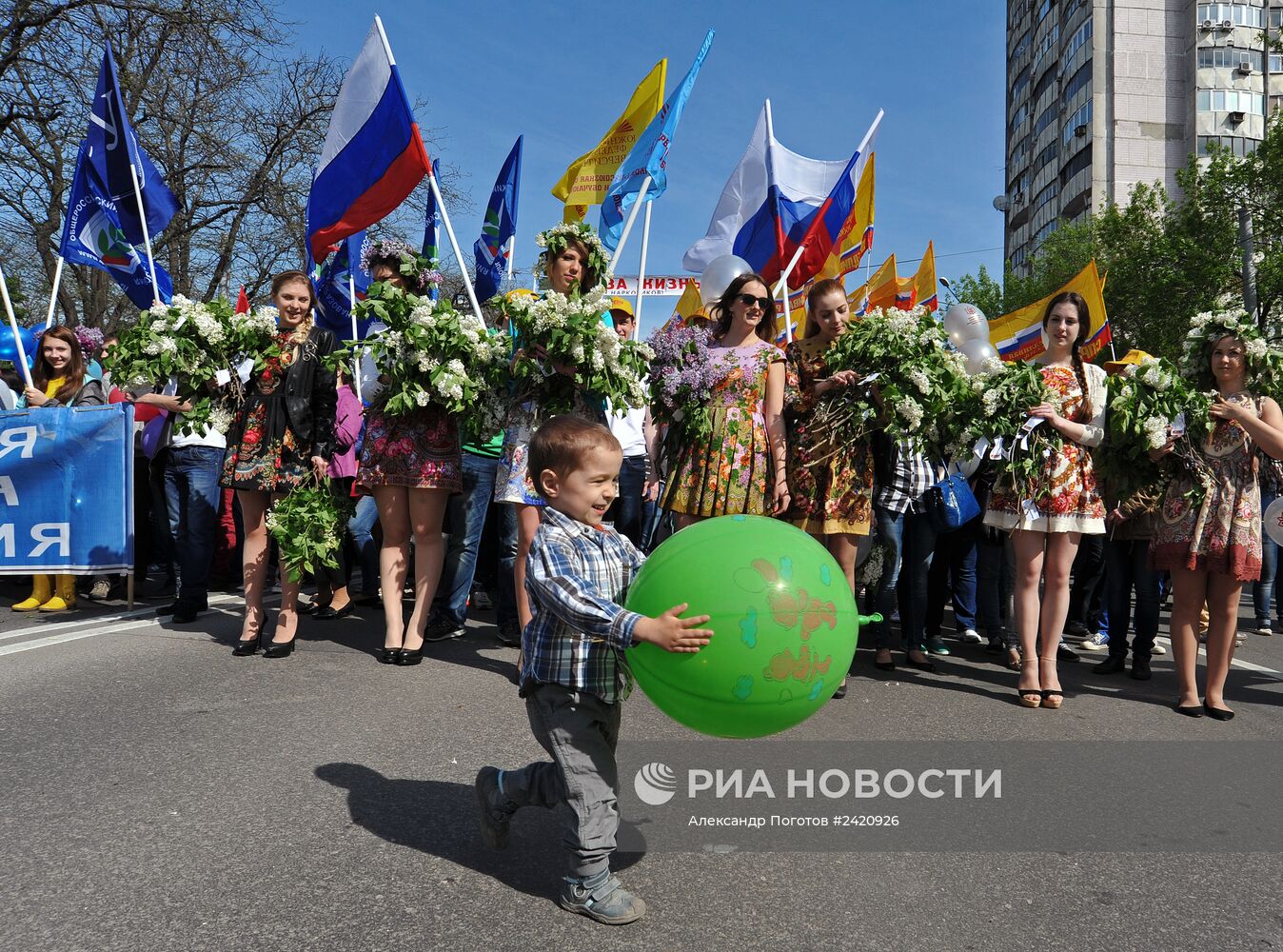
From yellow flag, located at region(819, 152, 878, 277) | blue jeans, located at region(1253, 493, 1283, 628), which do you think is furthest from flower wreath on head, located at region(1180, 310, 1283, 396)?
yellow flag, located at region(819, 152, 878, 277)

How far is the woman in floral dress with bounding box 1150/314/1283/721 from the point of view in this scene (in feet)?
17.4

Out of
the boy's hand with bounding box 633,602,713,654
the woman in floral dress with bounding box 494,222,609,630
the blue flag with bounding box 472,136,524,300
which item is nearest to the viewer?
the boy's hand with bounding box 633,602,713,654

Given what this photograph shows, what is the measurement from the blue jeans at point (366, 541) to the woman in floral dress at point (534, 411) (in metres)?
2.36

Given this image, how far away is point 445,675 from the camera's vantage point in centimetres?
548

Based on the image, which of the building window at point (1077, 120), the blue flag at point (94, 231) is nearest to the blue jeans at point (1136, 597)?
the blue flag at point (94, 231)

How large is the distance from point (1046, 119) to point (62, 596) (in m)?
76.0

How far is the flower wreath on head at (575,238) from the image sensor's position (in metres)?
5.68

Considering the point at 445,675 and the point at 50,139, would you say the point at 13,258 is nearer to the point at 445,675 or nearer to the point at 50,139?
the point at 50,139

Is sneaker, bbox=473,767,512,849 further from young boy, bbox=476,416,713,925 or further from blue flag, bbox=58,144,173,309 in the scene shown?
blue flag, bbox=58,144,173,309

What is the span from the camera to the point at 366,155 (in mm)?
7203

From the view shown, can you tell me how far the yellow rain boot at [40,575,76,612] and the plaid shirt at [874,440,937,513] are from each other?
6.22 m

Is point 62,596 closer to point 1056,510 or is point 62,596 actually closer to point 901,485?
point 901,485

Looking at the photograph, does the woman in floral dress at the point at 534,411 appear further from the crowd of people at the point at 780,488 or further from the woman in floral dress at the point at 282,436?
the woman in floral dress at the point at 282,436

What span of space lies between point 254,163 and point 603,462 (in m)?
21.5
